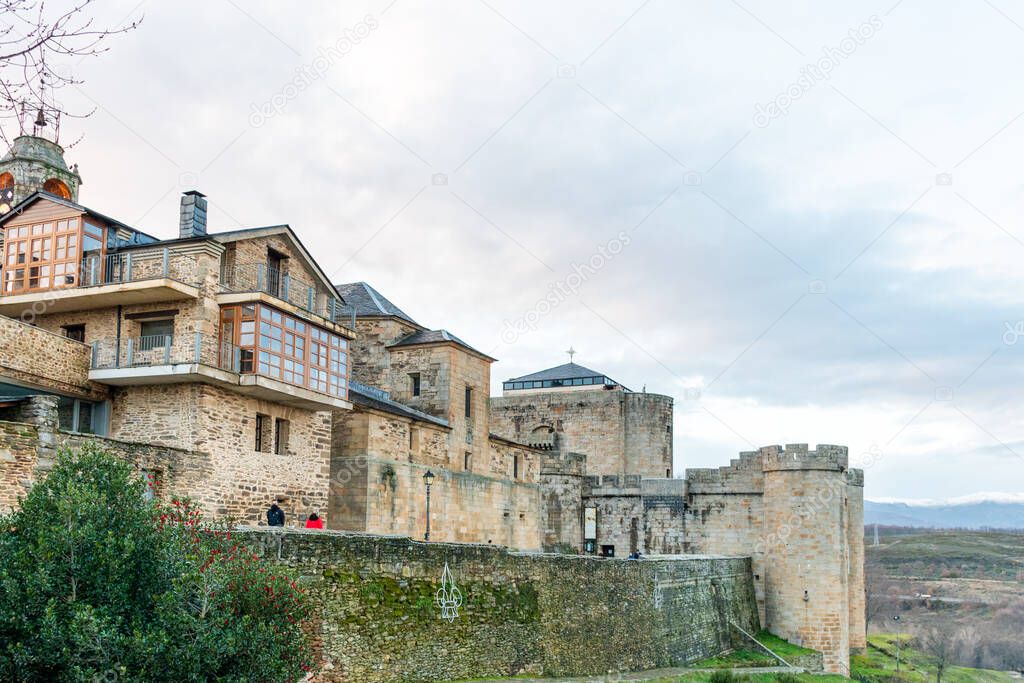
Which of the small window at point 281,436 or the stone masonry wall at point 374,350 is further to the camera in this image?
the stone masonry wall at point 374,350

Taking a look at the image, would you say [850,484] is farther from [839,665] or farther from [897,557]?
[897,557]

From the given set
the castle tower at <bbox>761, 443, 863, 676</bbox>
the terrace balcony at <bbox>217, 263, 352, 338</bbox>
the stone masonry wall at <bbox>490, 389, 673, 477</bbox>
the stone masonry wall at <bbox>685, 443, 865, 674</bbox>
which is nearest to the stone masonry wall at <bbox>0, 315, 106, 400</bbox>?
the terrace balcony at <bbox>217, 263, 352, 338</bbox>

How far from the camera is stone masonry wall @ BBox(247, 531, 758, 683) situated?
16875 mm

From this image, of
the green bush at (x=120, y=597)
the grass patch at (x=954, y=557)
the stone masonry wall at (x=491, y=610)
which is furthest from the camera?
the grass patch at (x=954, y=557)

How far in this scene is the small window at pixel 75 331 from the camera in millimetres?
23567

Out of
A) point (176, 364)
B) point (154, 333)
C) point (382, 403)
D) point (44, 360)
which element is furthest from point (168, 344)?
point (382, 403)

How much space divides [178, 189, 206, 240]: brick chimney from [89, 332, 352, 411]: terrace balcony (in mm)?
3472

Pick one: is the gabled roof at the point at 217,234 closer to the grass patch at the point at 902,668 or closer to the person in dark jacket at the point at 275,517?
the person in dark jacket at the point at 275,517

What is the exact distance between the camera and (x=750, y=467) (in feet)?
121

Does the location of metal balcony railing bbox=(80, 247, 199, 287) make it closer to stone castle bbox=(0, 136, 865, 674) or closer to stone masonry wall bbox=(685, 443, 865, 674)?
stone castle bbox=(0, 136, 865, 674)

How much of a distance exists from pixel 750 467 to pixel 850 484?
697 centimetres

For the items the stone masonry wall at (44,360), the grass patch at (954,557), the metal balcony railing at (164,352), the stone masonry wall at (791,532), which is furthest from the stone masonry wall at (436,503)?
the grass patch at (954,557)

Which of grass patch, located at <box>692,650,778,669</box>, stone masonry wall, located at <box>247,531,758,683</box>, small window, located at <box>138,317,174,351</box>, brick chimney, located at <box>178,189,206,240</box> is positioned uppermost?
brick chimney, located at <box>178,189,206,240</box>

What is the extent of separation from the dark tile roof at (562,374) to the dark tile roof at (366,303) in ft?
69.6
